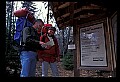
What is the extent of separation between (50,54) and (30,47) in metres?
0.70

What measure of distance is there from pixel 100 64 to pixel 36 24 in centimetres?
145

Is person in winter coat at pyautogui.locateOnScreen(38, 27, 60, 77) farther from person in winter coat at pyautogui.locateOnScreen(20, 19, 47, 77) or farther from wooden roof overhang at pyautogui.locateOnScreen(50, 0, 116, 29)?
wooden roof overhang at pyautogui.locateOnScreen(50, 0, 116, 29)

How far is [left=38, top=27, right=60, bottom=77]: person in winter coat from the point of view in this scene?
13.5 feet

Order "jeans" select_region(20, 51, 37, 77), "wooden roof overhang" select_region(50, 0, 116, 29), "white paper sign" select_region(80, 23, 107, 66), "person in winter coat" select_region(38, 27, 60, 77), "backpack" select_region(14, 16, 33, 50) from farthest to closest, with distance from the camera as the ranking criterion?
"wooden roof overhang" select_region(50, 0, 116, 29) < "white paper sign" select_region(80, 23, 107, 66) < "person in winter coat" select_region(38, 27, 60, 77) < "jeans" select_region(20, 51, 37, 77) < "backpack" select_region(14, 16, 33, 50)

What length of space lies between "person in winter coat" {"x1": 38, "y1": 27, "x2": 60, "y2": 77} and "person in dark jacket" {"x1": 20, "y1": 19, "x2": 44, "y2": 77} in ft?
0.95

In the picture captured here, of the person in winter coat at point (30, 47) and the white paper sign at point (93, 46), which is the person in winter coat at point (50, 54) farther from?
the white paper sign at point (93, 46)

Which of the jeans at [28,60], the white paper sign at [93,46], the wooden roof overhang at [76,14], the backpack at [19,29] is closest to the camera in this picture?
the backpack at [19,29]

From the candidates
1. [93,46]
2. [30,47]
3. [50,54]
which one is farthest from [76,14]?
[30,47]

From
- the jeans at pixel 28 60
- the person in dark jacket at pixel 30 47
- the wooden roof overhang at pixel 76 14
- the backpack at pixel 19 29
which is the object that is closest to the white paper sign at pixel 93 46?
the wooden roof overhang at pixel 76 14

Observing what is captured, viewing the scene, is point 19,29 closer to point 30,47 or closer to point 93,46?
point 30,47

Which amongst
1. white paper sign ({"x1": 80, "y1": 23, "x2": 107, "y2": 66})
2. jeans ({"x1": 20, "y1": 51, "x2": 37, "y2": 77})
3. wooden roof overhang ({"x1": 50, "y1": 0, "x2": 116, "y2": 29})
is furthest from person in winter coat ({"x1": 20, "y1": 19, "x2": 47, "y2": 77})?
white paper sign ({"x1": 80, "y1": 23, "x2": 107, "y2": 66})

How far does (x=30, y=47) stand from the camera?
12.0ft

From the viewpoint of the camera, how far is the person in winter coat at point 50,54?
413cm

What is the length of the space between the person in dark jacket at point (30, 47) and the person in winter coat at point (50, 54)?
291mm
